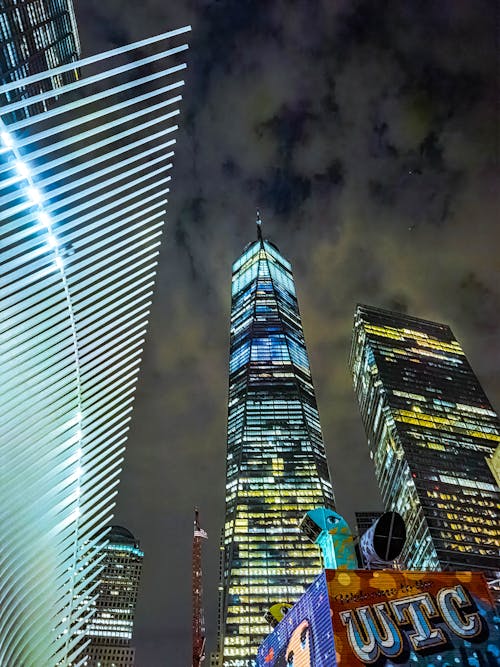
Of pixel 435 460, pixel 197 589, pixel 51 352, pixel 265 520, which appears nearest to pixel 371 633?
pixel 51 352

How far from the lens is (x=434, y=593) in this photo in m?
39.4

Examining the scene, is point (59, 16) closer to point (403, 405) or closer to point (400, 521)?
point (400, 521)

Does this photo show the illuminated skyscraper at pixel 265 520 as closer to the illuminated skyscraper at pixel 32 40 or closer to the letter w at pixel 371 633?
the letter w at pixel 371 633

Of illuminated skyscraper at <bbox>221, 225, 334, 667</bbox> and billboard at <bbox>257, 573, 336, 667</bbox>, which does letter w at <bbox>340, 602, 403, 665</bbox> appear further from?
illuminated skyscraper at <bbox>221, 225, 334, 667</bbox>

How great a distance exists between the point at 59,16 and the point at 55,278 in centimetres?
13447

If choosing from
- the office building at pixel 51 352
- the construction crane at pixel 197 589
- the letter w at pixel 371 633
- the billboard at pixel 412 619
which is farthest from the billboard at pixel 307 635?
the construction crane at pixel 197 589

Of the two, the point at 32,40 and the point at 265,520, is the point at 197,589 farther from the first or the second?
the point at 32,40

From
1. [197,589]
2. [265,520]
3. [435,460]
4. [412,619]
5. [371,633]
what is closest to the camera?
[371,633]

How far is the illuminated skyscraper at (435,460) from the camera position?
142m

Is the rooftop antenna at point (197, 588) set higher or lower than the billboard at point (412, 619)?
higher

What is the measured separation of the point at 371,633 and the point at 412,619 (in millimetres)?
3348

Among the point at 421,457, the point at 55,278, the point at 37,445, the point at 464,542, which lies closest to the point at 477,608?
the point at 37,445

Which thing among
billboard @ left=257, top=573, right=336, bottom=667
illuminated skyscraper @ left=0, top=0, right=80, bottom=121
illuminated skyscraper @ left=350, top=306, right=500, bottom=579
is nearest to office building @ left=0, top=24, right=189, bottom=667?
billboard @ left=257, top=573, right=336, bottom=667

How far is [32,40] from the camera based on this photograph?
116 m
